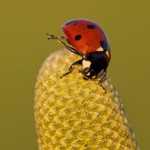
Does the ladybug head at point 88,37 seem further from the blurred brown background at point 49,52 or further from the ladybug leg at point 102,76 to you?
the blurred brown background at point 49,52

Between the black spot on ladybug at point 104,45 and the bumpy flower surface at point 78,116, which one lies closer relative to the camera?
the bumpy flower surface at point 78,116

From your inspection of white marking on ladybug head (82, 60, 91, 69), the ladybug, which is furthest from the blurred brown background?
white marking on ladybug head (82, 60, 91, 69)

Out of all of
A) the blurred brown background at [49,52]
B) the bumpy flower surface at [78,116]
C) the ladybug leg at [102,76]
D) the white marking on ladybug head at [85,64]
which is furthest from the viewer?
the blurred brown background at [49,52]

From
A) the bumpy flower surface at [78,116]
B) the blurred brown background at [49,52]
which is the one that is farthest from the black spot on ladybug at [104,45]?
the blurred brown background at [49,52]

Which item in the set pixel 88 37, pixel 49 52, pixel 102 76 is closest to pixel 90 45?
pixel 88 37

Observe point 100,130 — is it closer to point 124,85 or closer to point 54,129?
point 54,129

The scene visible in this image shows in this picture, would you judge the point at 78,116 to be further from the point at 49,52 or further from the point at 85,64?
the point at 49,52
